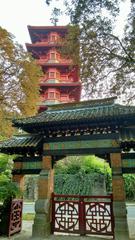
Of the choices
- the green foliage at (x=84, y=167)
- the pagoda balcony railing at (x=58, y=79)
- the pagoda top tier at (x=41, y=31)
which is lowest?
the green foliage at (x=84, y=167)

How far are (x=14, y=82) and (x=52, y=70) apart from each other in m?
14.8

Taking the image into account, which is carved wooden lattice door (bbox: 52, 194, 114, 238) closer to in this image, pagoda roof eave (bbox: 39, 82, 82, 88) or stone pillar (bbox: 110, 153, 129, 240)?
stone pillar (bbox: 110, 153, 129, 240)

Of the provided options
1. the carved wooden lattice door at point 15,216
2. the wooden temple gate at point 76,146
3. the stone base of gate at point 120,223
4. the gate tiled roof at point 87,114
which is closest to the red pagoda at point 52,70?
the gate tiled roof at point 87,114

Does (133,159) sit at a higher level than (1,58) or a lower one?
lower

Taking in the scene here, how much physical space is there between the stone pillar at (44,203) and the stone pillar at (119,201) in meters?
2.37

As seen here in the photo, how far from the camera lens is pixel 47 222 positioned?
8.06m

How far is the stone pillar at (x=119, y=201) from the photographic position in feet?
23.5

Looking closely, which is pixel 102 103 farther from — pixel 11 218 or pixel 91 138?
pixel 11 218

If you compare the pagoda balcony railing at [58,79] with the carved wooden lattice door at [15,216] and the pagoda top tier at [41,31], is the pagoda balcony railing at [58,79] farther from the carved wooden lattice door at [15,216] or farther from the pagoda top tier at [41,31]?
the carved wooden lattice door at [15,216]

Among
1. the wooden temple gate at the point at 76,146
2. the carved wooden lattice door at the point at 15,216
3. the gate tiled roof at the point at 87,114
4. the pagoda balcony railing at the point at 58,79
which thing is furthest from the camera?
the pagoda balcony railing at the point at 58,79

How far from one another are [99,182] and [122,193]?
11.8 meters

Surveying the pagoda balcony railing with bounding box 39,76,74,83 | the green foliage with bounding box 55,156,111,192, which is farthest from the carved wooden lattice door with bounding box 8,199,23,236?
the pagoda balcony railing with bounding box 39,76,74,83

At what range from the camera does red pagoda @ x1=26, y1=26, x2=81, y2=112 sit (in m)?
26.8

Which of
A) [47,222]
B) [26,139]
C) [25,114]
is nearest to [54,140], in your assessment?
[26,139]
